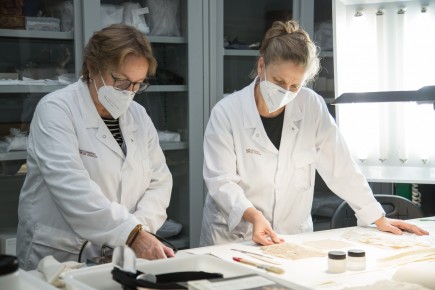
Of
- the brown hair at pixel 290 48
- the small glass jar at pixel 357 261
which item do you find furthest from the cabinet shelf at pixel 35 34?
the small glass jar at pixel 357 261

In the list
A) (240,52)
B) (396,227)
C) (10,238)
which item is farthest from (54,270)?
(240,52)

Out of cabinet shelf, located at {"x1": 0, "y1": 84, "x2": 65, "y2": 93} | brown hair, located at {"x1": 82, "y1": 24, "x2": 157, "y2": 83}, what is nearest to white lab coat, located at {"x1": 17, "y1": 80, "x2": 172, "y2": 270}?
brown hair, located at {"x1": 82, "y1": 24, "x2": 157, "y2": 83}

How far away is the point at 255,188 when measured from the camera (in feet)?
7.82

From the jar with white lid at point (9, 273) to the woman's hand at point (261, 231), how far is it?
3.27 ft

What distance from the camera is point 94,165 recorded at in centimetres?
207

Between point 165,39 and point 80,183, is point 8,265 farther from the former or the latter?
point 165,39

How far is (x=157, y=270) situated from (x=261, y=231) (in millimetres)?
682

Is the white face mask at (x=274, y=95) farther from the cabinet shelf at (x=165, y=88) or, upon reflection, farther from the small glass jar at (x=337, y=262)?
the cabinet shelf at (x=165, y=88)

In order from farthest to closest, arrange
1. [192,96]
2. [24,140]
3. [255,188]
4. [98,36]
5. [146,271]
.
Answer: [192,96]
[24,140]
[255,188]
[98,36]
[146,271]

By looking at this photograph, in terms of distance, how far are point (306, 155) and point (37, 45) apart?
1.50 meters

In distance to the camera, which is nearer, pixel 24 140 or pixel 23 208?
pixel 23 208

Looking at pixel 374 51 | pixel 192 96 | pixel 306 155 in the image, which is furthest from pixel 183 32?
pixel 306 155

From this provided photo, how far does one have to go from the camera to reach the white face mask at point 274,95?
232cm

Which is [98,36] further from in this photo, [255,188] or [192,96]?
[192,96]
